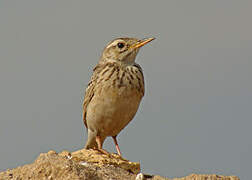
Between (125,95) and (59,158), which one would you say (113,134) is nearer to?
(125,95)

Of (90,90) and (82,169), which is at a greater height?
(90,90)

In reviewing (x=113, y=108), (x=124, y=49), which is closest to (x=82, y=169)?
(x=113, y=108)

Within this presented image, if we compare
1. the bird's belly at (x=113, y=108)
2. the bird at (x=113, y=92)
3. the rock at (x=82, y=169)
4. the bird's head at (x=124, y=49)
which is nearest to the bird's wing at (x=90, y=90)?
the bird at (x=113, y=92)

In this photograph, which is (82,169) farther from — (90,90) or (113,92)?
(90,90)

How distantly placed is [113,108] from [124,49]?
1.71 m

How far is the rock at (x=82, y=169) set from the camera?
30.3 feet

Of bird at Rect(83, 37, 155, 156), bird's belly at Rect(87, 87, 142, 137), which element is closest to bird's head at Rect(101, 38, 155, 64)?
bird at Rect(83, 37, 155, 156)

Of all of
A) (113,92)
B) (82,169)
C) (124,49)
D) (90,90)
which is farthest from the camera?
(124,49)

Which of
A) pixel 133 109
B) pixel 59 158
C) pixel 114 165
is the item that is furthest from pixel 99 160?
pixel 133 109

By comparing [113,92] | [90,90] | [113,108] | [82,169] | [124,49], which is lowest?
[82,169]

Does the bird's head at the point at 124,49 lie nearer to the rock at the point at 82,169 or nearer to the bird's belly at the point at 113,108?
the bird's belly at the point at 113,108

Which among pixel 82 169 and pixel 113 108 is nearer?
pixel 82 169

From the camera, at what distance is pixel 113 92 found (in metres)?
13.0

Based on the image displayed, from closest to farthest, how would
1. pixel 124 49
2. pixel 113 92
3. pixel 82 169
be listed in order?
pixel 82 169 → pixel 113 92 → pixel 124 49
